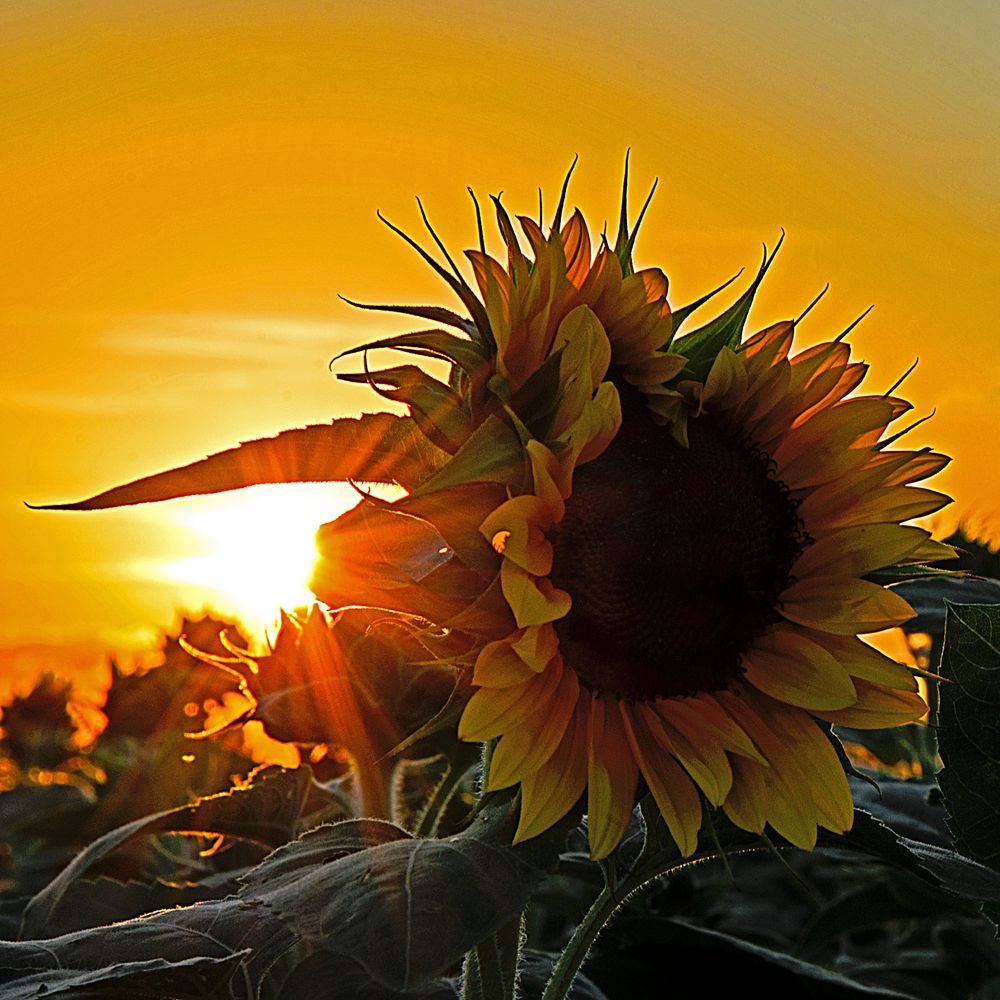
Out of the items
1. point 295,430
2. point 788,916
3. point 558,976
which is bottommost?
point 788,916

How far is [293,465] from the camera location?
2.85ft

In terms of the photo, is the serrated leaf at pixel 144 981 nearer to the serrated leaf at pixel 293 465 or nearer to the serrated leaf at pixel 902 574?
the serrated leaf at pixel 293 465

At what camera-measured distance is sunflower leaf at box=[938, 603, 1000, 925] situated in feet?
3.44

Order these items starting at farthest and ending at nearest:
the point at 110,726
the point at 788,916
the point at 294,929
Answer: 1. the point at 110,726
2. the point at 788,916
3. the point at 294,929

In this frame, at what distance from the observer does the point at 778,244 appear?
3.16 ft

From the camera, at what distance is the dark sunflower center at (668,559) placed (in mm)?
974

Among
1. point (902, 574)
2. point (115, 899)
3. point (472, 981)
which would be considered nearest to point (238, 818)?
point (115, 899)

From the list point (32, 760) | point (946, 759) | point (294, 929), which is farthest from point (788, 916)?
point (32, 760)

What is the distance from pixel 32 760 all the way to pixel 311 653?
229cm

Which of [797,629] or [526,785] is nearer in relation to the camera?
[526,785]

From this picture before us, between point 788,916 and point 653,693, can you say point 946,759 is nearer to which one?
point 653,693

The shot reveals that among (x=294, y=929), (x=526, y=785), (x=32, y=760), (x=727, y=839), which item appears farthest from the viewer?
(x=32, y=760)

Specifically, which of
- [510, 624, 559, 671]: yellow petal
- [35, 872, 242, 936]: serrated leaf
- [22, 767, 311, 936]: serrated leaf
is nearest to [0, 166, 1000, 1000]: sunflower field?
[510, 624, 559, 671]: yellow petal

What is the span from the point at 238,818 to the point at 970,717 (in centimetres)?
73
